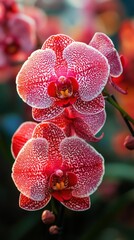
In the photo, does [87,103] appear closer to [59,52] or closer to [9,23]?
[59,52]

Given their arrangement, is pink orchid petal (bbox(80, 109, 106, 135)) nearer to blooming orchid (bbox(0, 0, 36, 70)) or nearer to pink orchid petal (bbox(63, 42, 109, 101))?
pink orchid petal (bbox(63, 42, 109, 101))

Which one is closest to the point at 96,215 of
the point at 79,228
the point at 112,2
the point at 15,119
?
the point at 79,228

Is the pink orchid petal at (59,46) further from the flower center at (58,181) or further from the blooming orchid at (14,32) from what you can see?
the blooming orchid at (14,32)

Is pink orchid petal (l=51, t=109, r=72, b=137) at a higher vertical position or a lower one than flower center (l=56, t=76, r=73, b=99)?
lower

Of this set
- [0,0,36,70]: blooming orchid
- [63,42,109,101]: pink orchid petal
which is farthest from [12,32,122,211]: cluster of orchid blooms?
[0,0,36,70]: blooming orchid

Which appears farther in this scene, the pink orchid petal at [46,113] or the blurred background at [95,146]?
the blurred background at [95,146]

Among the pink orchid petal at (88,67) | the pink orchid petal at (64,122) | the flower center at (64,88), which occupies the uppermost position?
the pink orchid petal at (88,67)

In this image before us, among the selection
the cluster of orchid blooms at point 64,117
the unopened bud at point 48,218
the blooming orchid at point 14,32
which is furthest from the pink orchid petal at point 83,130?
the blooming orchid at point 14,32
